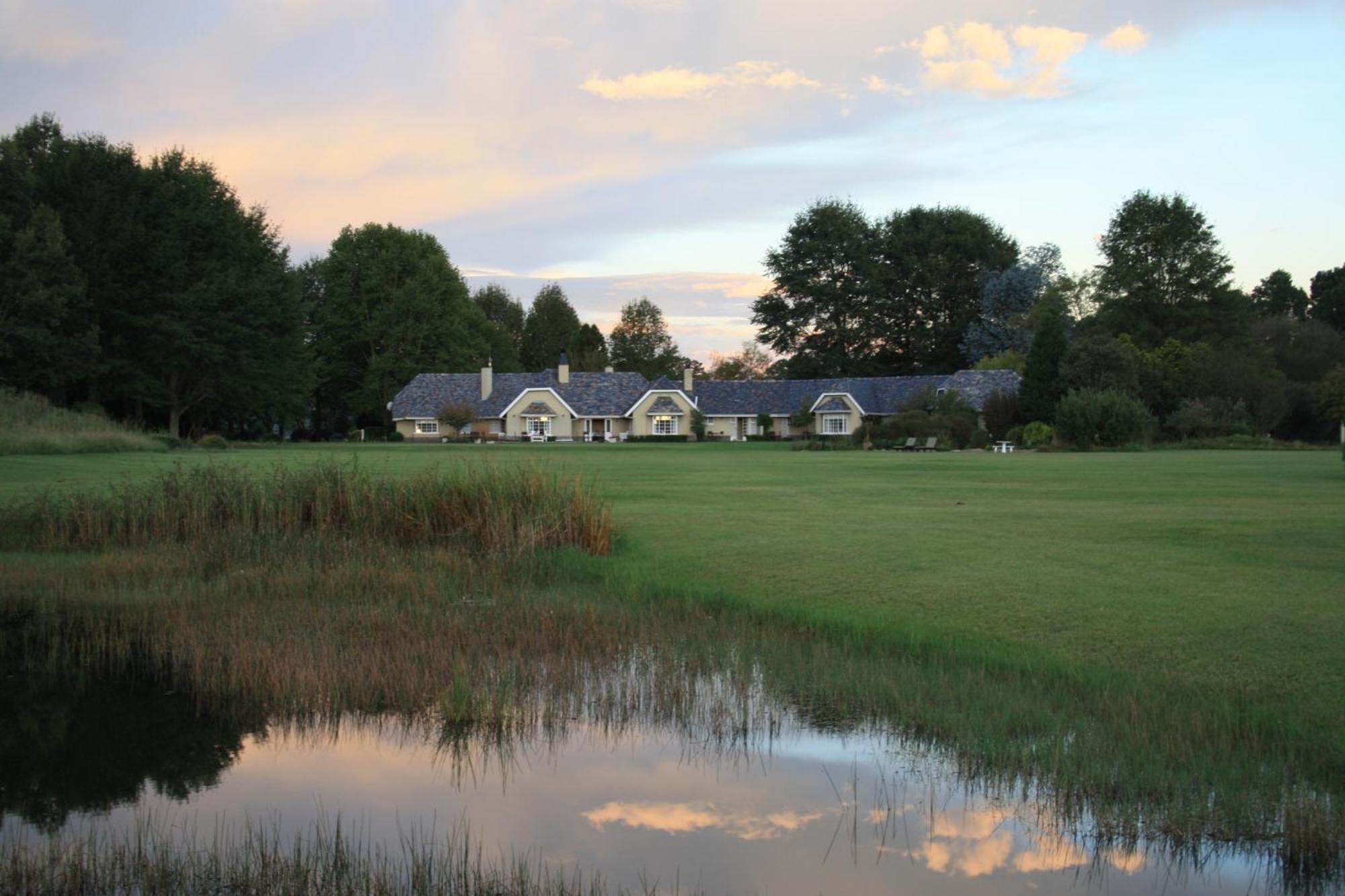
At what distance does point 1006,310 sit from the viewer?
91.6m

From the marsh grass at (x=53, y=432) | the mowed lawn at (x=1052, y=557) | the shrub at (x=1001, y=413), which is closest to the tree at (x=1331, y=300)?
the shrub at (x=1001, y=413)

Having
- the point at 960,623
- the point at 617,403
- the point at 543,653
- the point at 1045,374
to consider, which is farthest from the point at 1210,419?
the point at 543,653

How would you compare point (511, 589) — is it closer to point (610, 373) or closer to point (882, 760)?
point (882, 760)

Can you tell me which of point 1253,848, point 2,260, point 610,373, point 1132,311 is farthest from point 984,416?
point 1253,848

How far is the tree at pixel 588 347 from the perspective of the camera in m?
115

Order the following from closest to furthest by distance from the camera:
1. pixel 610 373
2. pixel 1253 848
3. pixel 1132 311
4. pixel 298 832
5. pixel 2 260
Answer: pixel 1253 848 → pixel 298 832 → pixel 2 260 → pixel 1132 311 → pixel 610 373

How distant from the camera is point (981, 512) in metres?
19.9

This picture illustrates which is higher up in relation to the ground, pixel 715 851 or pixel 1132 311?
Result: pixel 1132 311

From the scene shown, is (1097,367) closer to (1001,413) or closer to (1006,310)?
(1001,413)

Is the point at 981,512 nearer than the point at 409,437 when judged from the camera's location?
Yes

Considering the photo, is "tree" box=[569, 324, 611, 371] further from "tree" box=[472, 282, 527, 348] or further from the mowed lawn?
the mowed lawn

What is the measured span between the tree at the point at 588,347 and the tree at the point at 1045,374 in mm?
61028

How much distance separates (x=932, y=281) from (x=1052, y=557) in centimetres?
8680

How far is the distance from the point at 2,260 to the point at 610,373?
52906mm
